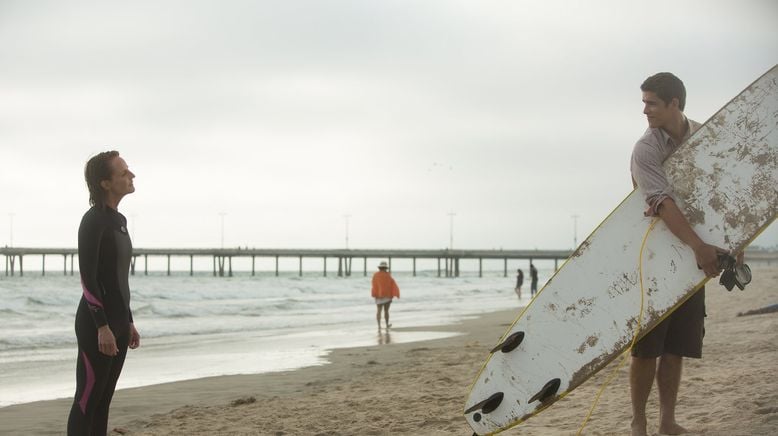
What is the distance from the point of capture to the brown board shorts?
10.7ft

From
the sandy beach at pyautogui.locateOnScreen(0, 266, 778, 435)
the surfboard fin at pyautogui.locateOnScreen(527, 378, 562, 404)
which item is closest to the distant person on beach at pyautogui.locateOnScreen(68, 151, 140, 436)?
the sandy beach at pyautogui.locateOnScreen(0, 266, 778, 435)

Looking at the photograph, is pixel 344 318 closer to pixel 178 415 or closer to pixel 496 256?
pixel 178 415

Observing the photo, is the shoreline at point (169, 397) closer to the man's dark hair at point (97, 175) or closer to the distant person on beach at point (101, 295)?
the distant person on beach at point (101, 295)

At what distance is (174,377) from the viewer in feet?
23.7

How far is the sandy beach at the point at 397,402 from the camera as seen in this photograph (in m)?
3.95

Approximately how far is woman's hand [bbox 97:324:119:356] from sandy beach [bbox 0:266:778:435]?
5.39 feet

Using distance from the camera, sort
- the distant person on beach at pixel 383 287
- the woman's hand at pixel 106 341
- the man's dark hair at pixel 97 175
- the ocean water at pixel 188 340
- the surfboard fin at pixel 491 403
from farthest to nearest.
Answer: the distant person on beach at pixel 383 287, the ocean water at pixel 188 340, the surfboard fin at pixel 491 403, the man's dark hair at pixel 97 175, the woman's hand at pixel 106 341

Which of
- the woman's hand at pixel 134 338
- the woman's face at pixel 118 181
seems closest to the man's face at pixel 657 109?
the woman's face at pixel 118 181

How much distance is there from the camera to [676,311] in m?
3.31

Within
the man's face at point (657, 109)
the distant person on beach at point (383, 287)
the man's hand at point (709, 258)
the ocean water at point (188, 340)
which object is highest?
the man's face at point (657, 109)

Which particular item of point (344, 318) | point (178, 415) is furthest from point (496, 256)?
point (178, 415)

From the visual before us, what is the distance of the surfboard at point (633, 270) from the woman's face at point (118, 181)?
1.81 metres

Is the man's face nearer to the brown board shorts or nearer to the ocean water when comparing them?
the brown board shorts

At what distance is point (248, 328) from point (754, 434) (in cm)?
1162
